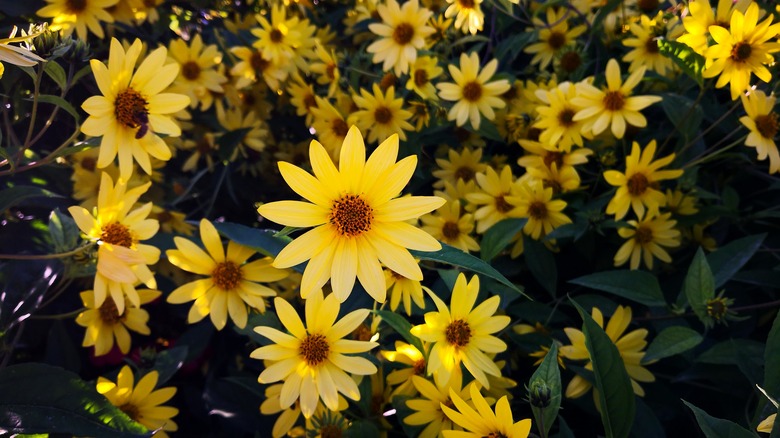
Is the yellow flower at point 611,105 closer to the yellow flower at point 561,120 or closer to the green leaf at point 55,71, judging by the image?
the yellow flower at point 561,120

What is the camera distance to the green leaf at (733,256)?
3.55 ft

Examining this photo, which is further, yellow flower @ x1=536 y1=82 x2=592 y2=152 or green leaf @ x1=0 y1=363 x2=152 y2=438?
yellow flower @ x1=536 y1=82 x2=592 y2=152

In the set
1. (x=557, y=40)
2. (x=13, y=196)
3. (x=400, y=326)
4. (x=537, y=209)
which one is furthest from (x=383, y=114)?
(x=13, y=196)

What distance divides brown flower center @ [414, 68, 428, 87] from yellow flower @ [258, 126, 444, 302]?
0.65m

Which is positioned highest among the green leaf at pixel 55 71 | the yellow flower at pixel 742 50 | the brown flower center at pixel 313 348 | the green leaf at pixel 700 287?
the yellow flower at pixel 742 50

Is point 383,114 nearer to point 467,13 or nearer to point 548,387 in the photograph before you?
point 467,13

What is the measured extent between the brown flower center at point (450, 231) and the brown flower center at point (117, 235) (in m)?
0.56

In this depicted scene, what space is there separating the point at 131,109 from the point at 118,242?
0.20m

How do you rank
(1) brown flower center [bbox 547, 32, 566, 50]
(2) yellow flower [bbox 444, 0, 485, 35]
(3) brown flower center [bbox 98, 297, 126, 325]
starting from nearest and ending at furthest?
(3) brown flower center [bbox 98, 297, 126, 325] → (2) yellow flower [bbox 444, 0, 485, 35] → (1) brown flower center [bbox 547, 32, 566, 50]

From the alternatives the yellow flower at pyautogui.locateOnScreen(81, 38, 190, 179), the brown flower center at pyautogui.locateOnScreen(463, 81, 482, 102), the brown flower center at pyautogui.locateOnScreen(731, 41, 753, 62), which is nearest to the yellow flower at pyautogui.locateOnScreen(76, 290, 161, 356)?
the yellow flower at pyautogui.locateOnScreen(81, 38, 190, 179)

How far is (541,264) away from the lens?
117 cm

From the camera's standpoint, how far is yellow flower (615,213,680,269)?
46.4 inches

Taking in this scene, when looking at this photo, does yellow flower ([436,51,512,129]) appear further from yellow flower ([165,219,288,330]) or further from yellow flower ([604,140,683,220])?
yellow flower ([165,219,288,330])

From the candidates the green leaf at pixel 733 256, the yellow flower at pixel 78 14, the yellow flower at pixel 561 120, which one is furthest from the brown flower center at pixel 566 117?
the yellow flower at pixel 78 14
